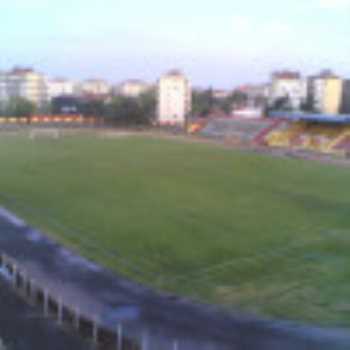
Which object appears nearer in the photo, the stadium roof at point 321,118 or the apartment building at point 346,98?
the stadium roof at point 321,118

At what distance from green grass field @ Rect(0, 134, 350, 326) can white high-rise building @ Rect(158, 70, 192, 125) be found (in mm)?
55668

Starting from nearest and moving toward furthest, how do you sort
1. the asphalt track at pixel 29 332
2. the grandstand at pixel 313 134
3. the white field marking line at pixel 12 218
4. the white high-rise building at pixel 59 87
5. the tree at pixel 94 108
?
the asphalt track at pixel 29 332 < the white field marking line at pixel 12 218 < the grandstand at pixel 313 134 < the tree at pixel 94 108 < the white high-rise building at pixel 59 87

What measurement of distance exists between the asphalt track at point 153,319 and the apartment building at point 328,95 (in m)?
76.7

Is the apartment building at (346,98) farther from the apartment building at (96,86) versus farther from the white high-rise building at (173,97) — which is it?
the apartment building at (96,86)

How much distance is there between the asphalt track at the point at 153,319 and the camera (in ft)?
27.2

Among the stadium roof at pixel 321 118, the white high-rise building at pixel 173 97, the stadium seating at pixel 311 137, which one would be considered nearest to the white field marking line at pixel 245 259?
the stadium seating at pixel 311 137

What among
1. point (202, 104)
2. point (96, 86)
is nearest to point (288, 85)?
point (202, 104)

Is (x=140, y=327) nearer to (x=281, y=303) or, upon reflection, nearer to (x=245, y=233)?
(x=281, y=303)

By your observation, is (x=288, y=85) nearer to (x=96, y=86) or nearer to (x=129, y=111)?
(x=129, y=111)

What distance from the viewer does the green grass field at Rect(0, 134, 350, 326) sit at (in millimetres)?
11180

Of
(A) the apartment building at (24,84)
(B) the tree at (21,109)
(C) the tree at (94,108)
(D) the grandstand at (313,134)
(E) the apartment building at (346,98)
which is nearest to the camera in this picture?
(D) the grandstand at (313,134)

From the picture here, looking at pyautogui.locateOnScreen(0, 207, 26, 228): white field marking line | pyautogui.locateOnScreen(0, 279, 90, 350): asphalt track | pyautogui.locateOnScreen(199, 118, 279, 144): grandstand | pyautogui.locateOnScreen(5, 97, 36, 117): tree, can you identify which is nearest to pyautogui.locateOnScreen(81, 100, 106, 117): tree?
pyautogui.locateOnScreen(5, 97, 36, 117): tree

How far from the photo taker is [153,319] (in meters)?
9.09

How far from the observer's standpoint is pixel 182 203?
780 inches
